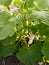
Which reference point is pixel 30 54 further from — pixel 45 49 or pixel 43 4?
pixel 43 4

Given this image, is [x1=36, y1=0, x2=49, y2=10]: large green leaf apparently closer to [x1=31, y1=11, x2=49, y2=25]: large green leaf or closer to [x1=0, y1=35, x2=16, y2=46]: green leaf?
[x1=31, y1=11, x2=49, y2=25]: large green leaf

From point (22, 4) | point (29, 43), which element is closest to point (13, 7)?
point (22, 4)

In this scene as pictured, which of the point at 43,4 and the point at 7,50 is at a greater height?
the point at 43,4

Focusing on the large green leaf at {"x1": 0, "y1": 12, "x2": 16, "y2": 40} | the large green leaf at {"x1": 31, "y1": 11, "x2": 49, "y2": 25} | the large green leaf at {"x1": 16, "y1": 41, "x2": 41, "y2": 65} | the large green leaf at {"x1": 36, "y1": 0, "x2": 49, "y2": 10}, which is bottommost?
the large green leaf at {"x1": 16, "y1": 41, "x2": 41, "y2": 65}

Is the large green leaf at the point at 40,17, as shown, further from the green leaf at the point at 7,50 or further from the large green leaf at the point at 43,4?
the green leaf at the point at 7,50

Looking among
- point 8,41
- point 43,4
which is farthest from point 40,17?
point 8,41

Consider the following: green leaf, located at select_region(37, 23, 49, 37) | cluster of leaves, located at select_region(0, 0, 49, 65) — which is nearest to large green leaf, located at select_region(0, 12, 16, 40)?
cluster of leaves, located at select_region(0, 0, 49, 65)

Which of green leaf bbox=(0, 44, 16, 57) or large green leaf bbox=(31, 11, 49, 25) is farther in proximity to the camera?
green leaf bbox=(0, 44, 16, 57)
